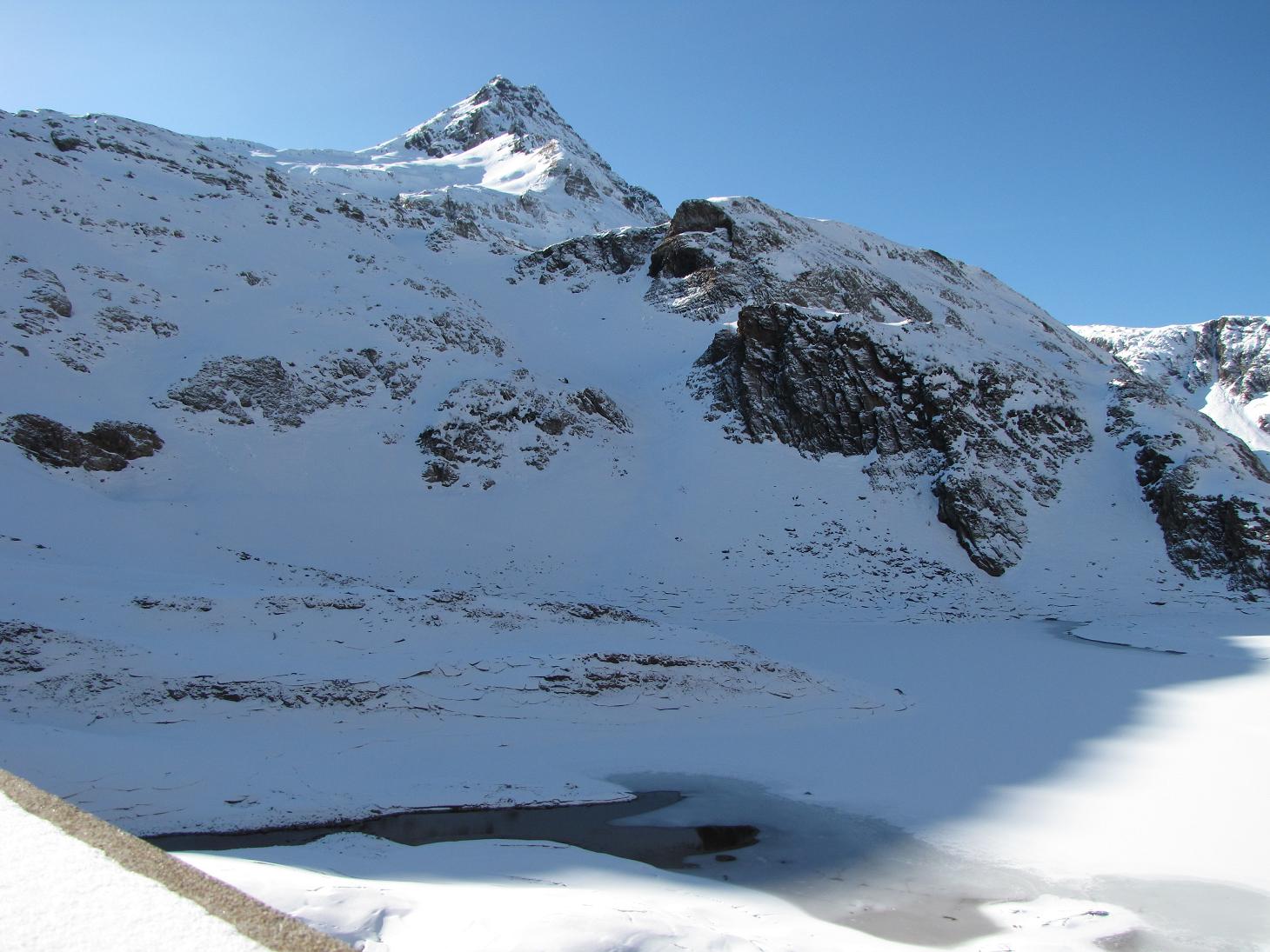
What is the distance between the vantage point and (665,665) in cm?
1517

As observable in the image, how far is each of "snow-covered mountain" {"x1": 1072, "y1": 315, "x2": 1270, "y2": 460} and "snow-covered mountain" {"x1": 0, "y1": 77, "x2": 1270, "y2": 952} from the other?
28108 millimetres

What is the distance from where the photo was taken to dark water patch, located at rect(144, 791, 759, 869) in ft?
29.9

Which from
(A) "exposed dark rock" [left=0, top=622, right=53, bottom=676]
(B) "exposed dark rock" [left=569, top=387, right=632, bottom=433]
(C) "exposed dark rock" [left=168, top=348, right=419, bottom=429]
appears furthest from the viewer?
(B) "exposed dark rock" [left=569, top=387, right=632, bottom=433]

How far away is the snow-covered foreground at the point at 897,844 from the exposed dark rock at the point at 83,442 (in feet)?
56.4

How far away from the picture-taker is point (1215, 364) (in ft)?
232

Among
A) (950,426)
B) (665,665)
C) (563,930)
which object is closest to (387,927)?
(563,930)

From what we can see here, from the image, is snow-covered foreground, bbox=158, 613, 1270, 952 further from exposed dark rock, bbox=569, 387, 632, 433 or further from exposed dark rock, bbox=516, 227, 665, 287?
exposed dark rock, bbox=516, 227, 665, 287

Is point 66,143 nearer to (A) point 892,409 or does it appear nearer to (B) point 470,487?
(B) point 470,487

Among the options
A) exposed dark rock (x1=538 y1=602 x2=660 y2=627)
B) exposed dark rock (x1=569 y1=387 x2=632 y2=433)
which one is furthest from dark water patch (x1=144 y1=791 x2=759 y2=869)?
exposed dark rock (x1=569 y1=387 x2=632 y2=433)

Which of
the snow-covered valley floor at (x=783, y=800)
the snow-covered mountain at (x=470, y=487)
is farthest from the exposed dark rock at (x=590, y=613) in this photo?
the snow-covered valley floor at (x=783, y=800)

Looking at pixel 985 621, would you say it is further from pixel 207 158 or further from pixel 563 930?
pixel 207 158

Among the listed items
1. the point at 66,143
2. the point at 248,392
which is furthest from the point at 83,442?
the point at 66,143

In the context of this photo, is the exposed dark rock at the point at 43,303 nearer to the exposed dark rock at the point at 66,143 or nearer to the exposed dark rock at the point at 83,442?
the exposed dark rock at the point at 83,442

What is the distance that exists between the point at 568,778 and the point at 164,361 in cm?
2427
